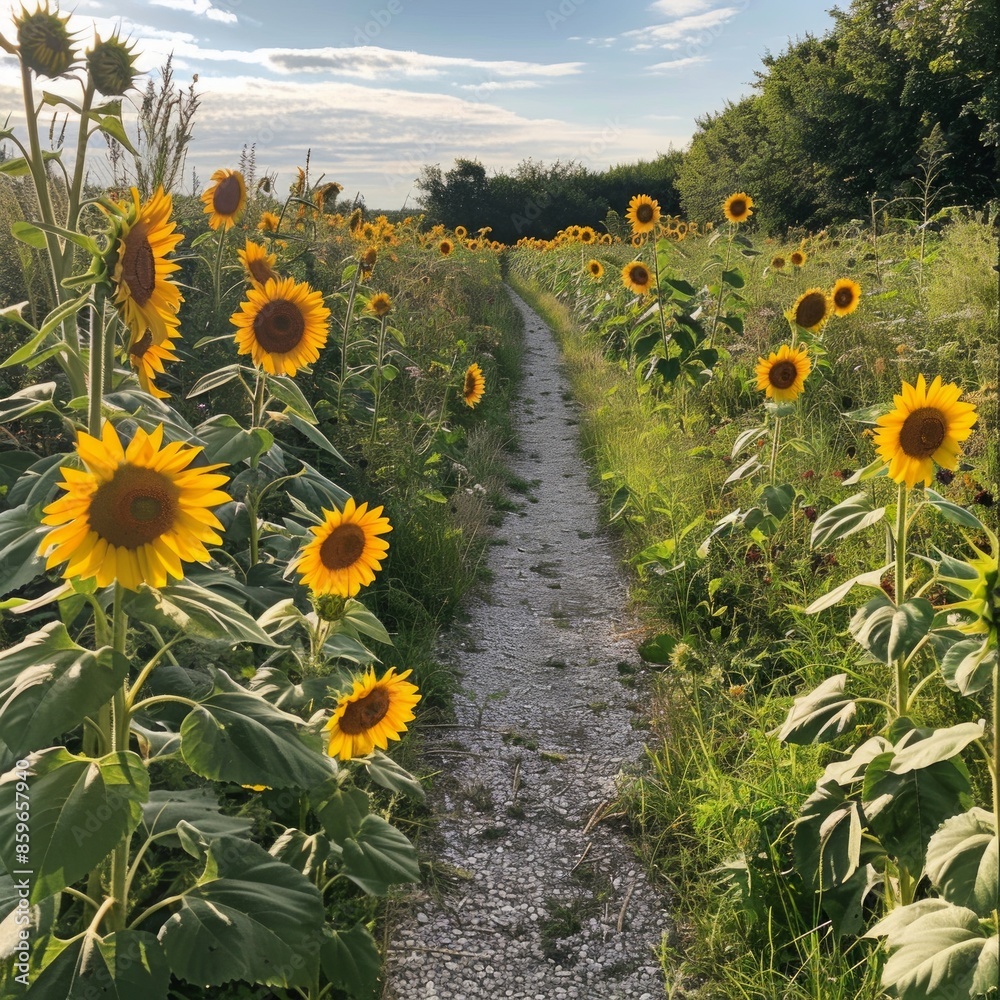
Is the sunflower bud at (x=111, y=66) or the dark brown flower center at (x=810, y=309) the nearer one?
the sunflower bud at (x=111, y=66)

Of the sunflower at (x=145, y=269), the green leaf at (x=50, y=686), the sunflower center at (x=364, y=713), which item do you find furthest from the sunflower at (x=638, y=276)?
the green leaf at (x=50, y=686)

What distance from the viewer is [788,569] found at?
3.68 meters

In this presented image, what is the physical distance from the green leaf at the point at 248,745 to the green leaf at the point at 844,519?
4.31 ft

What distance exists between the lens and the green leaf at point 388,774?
178cm

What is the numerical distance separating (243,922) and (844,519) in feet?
5.16

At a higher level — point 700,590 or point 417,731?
point 700,590

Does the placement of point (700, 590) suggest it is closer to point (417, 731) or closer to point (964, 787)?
point (417, 731)

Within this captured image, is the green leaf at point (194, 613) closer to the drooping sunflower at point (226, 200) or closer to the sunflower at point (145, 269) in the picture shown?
the sunflower at point (145, 269)

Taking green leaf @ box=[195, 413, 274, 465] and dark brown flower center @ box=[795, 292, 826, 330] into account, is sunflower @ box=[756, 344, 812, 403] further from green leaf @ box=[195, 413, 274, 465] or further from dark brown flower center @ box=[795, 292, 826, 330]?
green leaf @ box=[195, 413, 274, 465]

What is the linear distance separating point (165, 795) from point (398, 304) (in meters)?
5.23

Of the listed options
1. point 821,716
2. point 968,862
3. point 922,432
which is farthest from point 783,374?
point 968,862

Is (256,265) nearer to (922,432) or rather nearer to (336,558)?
(336,558)

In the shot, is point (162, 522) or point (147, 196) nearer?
point (162, 522)

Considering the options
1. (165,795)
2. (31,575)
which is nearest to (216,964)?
(165,795)
